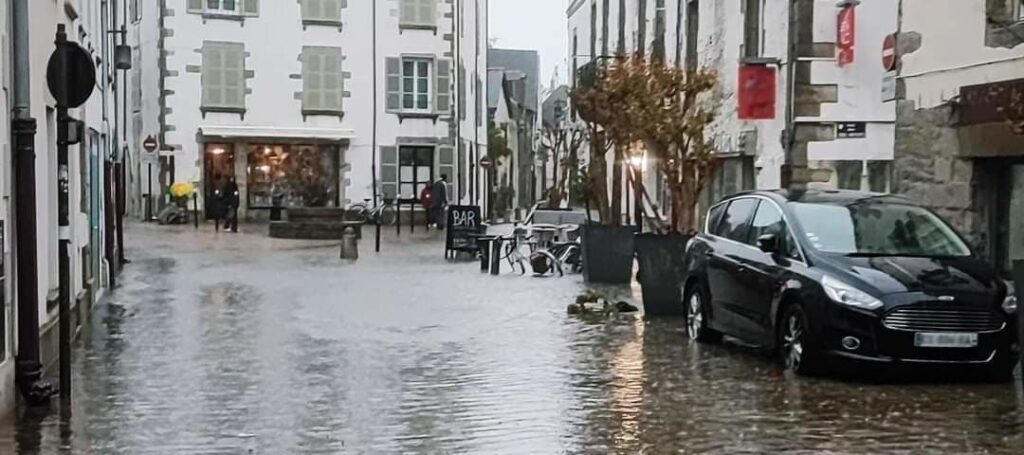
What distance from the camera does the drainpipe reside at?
888 centimetres

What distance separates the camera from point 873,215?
11.7 m

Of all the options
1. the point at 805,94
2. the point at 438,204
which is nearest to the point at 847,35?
the point at 805,94

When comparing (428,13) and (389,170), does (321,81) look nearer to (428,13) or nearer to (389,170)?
(389,170)

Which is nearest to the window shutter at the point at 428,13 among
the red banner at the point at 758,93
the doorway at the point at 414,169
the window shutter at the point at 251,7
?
the doorway at the point at 414,169

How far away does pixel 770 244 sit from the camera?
11539 millimetres

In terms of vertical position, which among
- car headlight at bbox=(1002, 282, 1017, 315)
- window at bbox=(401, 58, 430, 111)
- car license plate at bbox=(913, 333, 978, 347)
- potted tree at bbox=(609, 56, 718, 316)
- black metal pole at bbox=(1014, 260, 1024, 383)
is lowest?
car license plate at bbox=(913, 333, 978, 347)

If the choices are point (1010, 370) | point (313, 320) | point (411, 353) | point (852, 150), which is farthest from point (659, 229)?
point (1010, 370)

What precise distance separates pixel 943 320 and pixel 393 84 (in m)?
37.3

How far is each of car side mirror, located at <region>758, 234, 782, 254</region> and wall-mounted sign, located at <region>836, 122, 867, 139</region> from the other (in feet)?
29.4

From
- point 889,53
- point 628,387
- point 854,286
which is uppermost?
point 889,53

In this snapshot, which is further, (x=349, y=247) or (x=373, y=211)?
(x=373, y=211)

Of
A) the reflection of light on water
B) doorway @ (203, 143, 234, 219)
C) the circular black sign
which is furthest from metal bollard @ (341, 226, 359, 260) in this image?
doorway @ (203, 143, 234, 219)

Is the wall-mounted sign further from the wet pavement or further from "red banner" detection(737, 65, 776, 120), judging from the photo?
the wet pavement

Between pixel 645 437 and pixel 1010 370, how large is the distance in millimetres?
3773
